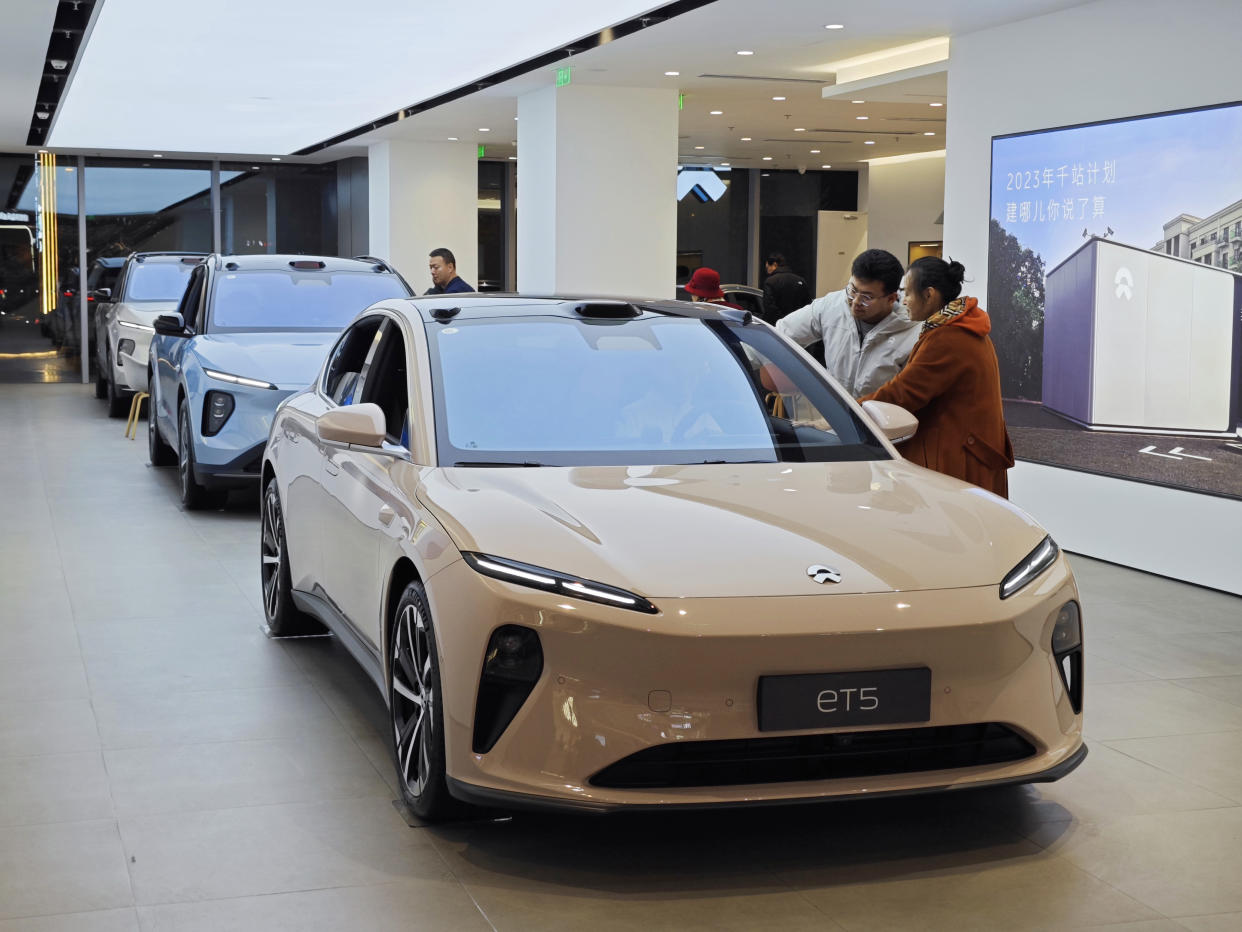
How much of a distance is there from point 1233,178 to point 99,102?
1358cm

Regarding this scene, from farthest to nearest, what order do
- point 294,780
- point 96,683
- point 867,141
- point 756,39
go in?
point 867,141 < point 756,39 < point 96,683 < point 294,780

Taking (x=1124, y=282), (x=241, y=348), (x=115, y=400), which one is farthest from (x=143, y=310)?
(x=1124, y=282)

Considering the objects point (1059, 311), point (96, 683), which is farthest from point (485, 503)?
point (1059, 311)

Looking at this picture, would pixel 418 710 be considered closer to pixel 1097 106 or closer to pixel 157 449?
pixel 1097 106

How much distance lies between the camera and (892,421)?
4.54 metres

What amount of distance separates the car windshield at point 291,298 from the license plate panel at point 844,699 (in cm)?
696

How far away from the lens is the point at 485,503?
11.9 feet

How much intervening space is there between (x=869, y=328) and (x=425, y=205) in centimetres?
1562

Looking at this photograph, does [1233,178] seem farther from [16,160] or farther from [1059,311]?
[16,160]

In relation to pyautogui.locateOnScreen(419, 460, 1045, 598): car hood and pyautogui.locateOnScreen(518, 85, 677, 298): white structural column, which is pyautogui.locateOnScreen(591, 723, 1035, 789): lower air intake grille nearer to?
pyautogui.locateOnScreen(419, 460, 1045, 598): car hood

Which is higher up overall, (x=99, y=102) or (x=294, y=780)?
(x=99, y=102)

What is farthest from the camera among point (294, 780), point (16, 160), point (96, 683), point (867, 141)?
point (16, 160)

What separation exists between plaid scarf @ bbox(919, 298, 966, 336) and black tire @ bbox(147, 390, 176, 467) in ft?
24.9

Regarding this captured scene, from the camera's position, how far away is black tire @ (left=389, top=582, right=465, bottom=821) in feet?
11.6
